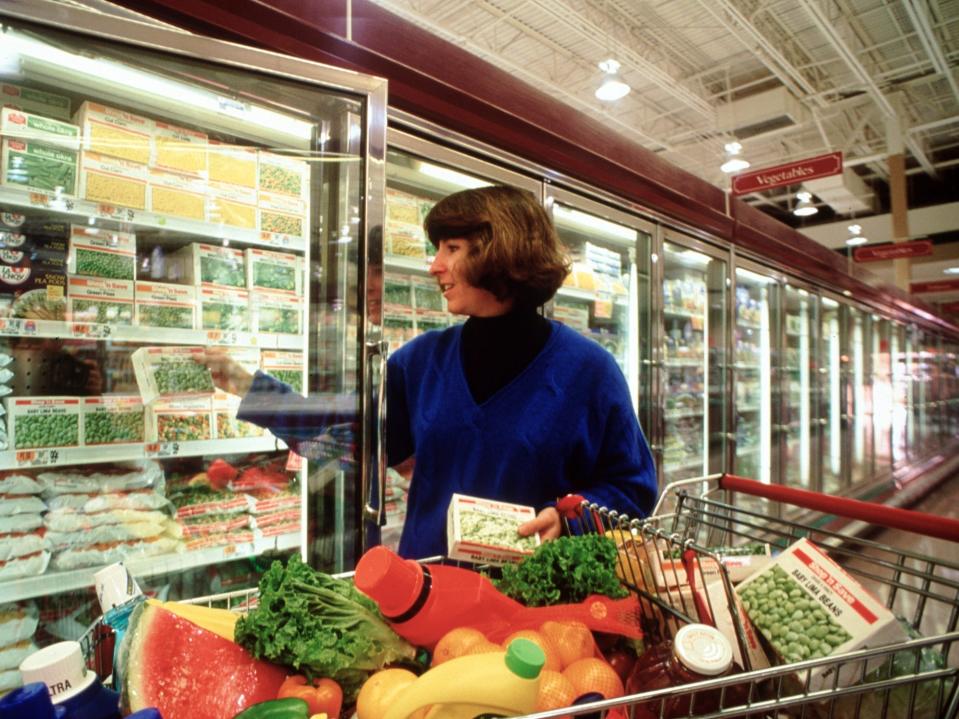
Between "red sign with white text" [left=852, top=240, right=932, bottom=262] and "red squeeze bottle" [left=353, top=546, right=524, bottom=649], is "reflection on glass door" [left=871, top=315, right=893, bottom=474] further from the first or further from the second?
"red squeeze bottle" [left=353, top=546, right=524, bottom=649]

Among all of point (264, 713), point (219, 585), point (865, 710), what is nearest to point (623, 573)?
point (865, 710)

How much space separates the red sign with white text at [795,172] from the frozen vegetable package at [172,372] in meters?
4.44

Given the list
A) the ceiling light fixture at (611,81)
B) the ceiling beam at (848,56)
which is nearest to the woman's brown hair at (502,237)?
the ceiling light fixture at (611,81)

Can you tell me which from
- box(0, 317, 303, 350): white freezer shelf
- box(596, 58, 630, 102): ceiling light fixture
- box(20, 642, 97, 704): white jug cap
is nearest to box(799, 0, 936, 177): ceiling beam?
box(596, 58, 630, 102): ceiling light fixture

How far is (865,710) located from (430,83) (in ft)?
6.31

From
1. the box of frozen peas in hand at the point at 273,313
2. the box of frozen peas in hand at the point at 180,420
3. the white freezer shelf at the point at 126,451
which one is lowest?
the white freezer shelf at the point at 126,451

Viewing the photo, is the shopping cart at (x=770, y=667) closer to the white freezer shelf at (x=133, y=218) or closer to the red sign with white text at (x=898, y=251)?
the white freezer shelf at (x=133, y=218)

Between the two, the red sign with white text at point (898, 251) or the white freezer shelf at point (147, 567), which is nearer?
the white freezer shelf at point (147, 567)

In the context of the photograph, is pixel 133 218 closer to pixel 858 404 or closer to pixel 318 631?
pixel 318 631

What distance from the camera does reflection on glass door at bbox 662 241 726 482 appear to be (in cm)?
400

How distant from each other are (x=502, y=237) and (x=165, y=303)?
1.04 meters

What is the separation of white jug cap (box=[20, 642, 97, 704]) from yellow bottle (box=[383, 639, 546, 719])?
31 cm

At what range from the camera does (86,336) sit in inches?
60.1

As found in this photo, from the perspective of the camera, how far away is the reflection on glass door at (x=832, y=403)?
6.34m
